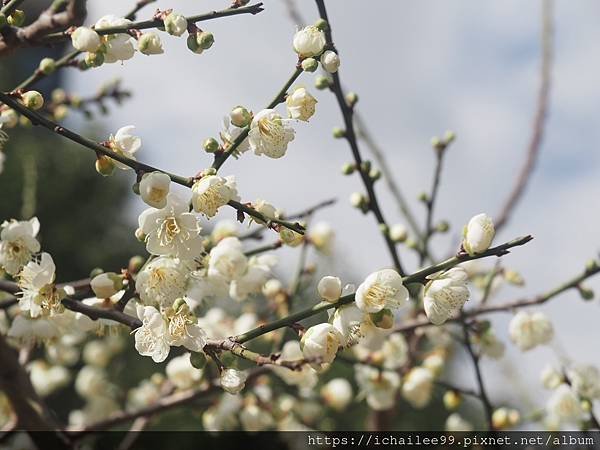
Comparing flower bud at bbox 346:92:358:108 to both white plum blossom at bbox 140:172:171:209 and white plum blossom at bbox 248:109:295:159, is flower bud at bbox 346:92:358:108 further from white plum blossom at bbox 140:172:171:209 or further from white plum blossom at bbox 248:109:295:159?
white plum blossom at bbox 140:172:171:209

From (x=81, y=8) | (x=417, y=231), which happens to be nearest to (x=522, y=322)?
(x=417, y=231)

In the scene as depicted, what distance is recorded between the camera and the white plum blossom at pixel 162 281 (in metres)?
0.73

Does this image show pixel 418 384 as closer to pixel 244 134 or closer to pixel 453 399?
pixel 453 399

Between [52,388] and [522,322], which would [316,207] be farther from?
[52,388]

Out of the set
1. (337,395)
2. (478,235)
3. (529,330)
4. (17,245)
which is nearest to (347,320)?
(478,235)

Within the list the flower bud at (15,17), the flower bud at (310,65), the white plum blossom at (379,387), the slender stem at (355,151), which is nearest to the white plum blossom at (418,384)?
the white plum blossom at (379,387)

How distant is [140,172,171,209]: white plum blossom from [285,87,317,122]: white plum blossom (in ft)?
0.51

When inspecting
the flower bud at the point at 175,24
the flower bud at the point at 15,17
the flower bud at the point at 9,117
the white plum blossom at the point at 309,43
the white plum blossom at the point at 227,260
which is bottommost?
the white plum blossom at the point at 227,260

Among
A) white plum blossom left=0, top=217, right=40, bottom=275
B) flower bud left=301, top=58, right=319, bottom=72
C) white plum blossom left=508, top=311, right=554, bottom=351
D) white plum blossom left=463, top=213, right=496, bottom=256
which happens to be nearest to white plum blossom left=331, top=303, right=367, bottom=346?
white plum blossom left=463, top=213, right=496, bottom=256

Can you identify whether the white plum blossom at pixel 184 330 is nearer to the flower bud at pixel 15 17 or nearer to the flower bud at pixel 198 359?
the flower bud at pixel 198 359

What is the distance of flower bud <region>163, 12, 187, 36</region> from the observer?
70cm

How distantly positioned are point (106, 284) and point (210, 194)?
0.18 m

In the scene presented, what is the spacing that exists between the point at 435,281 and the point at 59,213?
6739 mm

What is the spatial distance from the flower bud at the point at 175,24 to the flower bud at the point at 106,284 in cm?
27
